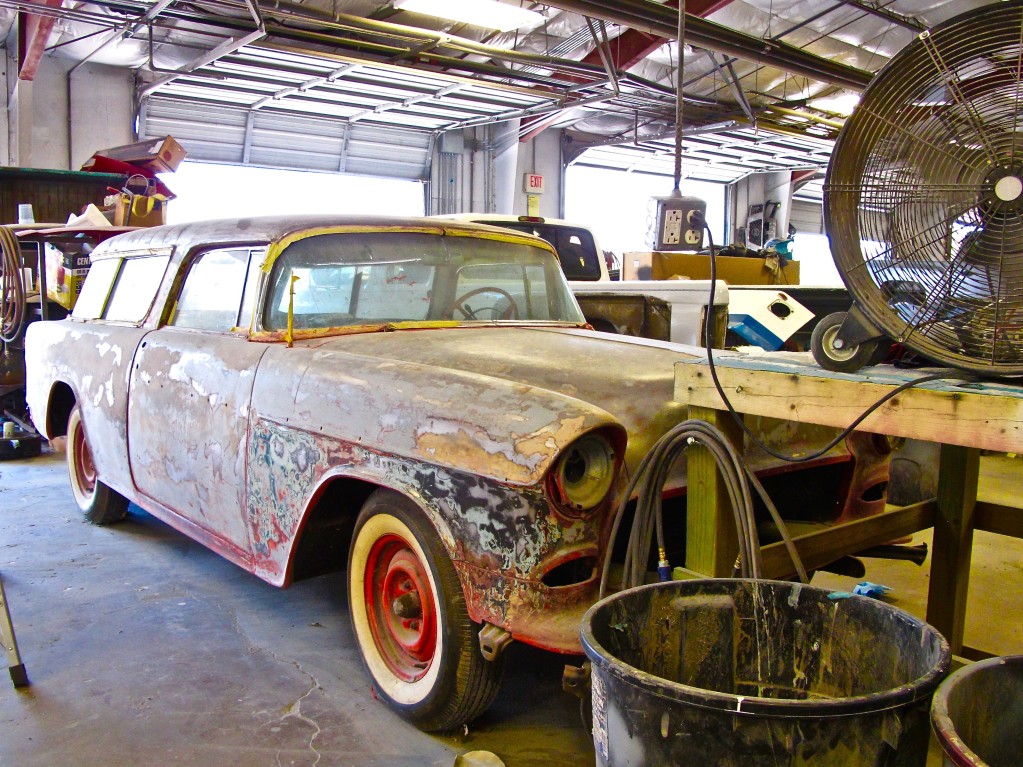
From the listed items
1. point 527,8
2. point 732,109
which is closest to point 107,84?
point 527,8

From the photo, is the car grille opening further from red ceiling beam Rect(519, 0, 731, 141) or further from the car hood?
red ceiling beam Rect(519, 0, 731, 141)

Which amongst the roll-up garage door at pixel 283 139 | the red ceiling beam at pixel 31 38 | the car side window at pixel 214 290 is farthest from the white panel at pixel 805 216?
the car side window at pixel 214 290

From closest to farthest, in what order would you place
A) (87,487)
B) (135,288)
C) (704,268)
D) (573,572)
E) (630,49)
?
(573,572), (135,288), (87,487), (704,268), (630,49)

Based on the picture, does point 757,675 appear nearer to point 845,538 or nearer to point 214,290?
point 845,538

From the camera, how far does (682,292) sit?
503 cm

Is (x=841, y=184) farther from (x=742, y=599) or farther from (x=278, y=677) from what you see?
(x=278, y=677)

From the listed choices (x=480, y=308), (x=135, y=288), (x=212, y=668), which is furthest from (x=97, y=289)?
(x=212, y=668)

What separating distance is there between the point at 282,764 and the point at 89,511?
284 cm

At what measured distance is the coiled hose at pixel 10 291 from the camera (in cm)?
601

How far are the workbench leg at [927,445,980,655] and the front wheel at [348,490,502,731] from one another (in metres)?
1.56

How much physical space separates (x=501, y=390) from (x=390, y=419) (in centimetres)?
36

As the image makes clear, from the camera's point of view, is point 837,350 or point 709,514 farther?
point 709,514

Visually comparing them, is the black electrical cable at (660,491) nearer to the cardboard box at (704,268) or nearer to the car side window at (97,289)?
the car side window at (97,289)

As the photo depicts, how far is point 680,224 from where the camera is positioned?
2.52 m
